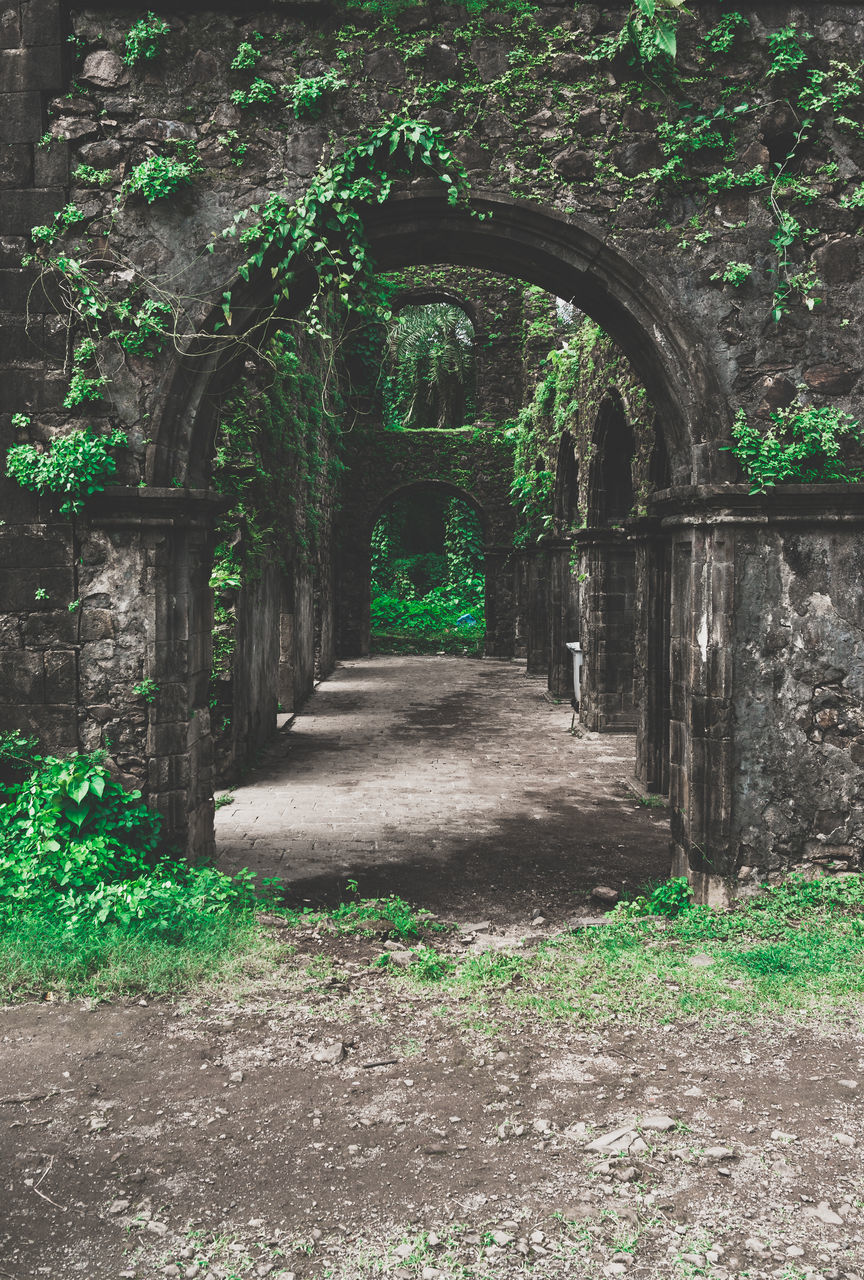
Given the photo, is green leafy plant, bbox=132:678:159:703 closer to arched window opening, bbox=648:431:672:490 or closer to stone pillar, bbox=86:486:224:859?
stone pillar, bbox=86:486:224:859

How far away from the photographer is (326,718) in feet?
39.8

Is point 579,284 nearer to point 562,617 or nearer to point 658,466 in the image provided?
point 658,466

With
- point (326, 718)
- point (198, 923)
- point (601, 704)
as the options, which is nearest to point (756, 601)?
point (198, 923)

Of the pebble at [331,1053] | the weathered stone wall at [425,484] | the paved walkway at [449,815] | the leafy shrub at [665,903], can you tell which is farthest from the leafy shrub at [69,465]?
the weathered stone wall at [425,484]

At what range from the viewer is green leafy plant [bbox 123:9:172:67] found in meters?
4.63

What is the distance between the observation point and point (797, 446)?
470cm

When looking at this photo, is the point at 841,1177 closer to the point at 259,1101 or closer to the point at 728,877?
the point at 259,1101

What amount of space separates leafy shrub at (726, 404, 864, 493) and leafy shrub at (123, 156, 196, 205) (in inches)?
129

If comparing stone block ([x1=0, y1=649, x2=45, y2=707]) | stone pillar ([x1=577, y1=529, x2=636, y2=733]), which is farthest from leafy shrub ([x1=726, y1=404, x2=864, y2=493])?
stone pillar ([x1=577, y1=529, x2=636, y2=733])

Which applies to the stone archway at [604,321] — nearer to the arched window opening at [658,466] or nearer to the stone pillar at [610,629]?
the arched window opening at [658,466]

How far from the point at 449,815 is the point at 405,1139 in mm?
4287

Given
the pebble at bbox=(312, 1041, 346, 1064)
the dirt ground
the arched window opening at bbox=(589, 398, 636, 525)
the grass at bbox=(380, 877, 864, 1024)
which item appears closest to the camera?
the dirt ground

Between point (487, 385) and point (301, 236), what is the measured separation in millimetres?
17515

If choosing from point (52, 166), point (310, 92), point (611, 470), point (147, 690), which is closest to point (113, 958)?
point (147, 690)
